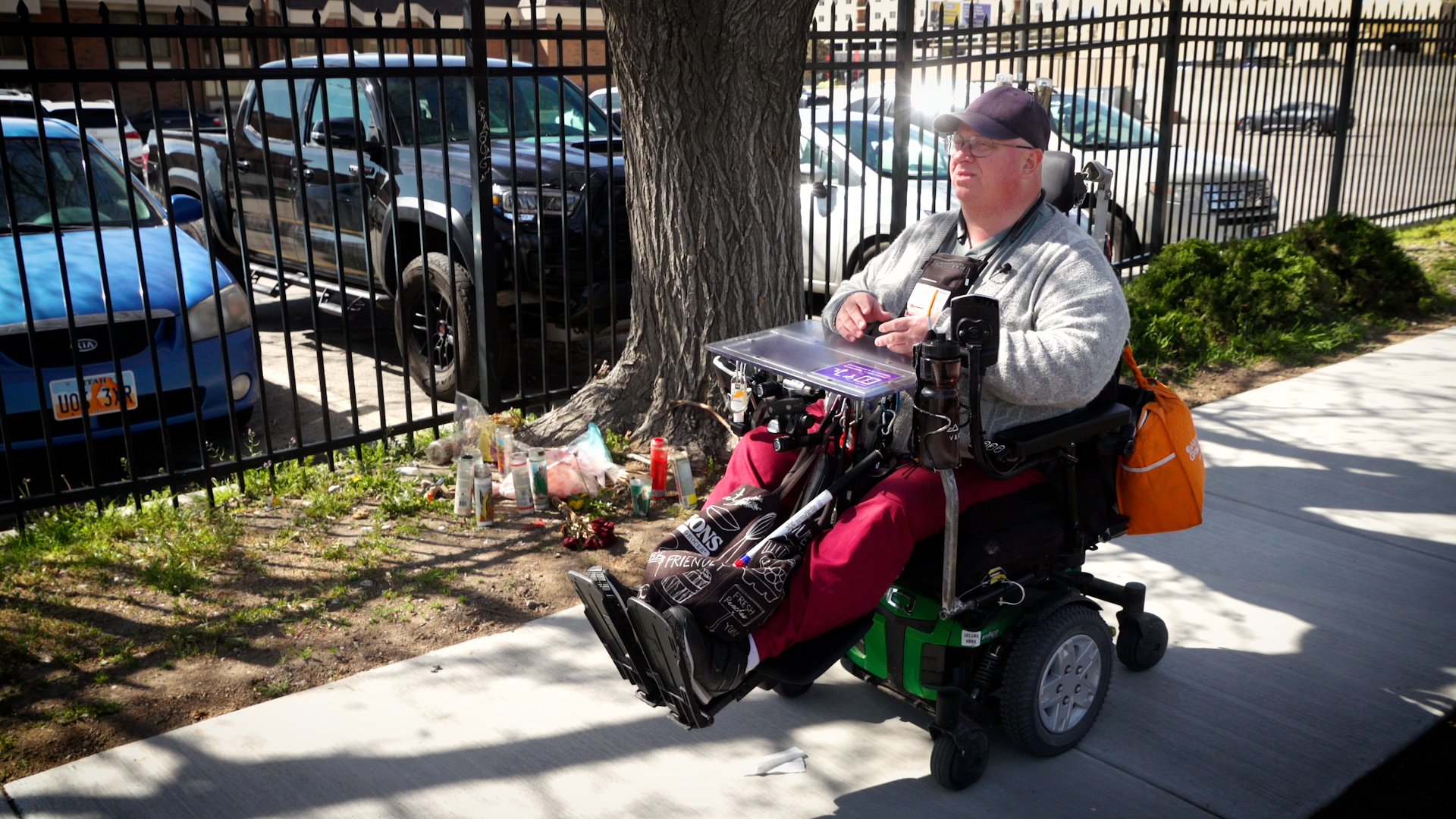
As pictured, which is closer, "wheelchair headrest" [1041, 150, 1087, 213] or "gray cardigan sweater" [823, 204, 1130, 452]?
"gray cardigan sweater" [823, 204, 1130, 452]

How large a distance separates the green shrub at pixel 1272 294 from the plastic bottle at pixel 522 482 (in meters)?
4.08

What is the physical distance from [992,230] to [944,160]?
4748 millimetres

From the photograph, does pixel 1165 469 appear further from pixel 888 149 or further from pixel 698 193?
pixel 888 149

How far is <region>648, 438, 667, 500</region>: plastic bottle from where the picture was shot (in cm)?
476

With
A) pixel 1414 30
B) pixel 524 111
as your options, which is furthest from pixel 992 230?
pixel 1414 30

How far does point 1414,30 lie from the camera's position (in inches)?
441

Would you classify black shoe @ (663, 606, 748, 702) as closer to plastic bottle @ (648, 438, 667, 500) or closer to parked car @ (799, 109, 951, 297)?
plastic bottle @ (648, 438, 667, 500)

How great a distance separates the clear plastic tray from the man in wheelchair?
5cm

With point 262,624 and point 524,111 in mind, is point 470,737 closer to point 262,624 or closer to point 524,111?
point 262,624

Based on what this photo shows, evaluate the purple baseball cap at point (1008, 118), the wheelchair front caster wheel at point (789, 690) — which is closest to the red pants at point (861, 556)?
the wheelchair front caster wheel at point (789, 690)

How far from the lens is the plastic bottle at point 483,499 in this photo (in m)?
4.48

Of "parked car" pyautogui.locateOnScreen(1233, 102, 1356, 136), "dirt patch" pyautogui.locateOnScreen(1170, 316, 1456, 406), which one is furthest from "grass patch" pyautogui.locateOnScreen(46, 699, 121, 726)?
"parked car" pyautogui.locateOnScreen(1233, 102, 1356, 136)

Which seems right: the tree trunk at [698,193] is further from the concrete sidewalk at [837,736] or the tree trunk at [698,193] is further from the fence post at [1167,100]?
the fence post at [1167,100]

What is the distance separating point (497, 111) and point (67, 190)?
2434 millimetres
